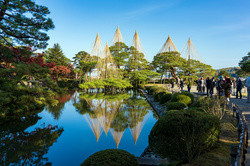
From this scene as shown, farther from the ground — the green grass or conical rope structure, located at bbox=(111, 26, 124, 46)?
conical rope structure, located at bbox=(111, 26, 124, 46)

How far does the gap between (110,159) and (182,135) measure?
1855mm

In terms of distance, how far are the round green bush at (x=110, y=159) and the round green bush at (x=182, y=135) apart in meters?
1.07

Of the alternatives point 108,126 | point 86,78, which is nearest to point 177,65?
point 86,78

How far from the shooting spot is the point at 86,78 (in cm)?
2730

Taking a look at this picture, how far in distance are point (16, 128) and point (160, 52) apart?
2812cm

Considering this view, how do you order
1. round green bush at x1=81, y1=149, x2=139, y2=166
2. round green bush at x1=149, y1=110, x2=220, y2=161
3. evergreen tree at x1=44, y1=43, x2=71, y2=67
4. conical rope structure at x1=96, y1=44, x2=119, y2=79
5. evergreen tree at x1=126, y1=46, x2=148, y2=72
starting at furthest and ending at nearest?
1. evergreen tree at x1=44, y1=43, x2=71, y2=67
2. evergreen tree at x1=126, y1=46, x2=148, y2=72
3. conical rope structure at x1=96, y1=44, x2=119, y2=79
4. round green bush at x1=149, y1=110, x2=220, y2=161
5. round green bush at x1=81, y1=149, x2=139, y2=166

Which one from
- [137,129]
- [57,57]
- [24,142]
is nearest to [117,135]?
[137,129]

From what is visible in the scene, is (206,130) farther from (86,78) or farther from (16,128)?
(86,78)

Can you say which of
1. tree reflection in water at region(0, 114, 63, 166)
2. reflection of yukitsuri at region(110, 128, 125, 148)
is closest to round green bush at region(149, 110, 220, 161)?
reflection of yukitsuri at region(110, 128, 125, 148)

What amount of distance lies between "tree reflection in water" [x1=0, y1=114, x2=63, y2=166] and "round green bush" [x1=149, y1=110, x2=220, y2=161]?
3718 mm

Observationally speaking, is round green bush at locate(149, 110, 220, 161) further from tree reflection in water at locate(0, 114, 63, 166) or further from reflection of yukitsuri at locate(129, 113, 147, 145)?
tree reflection in water at locate(0, 114, 63, 166)

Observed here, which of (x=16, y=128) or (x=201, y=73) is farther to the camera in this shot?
(x=201, y=73)

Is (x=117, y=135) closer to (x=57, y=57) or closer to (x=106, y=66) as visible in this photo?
(x=106, y=66)

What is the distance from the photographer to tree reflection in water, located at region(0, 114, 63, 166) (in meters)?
5.03
